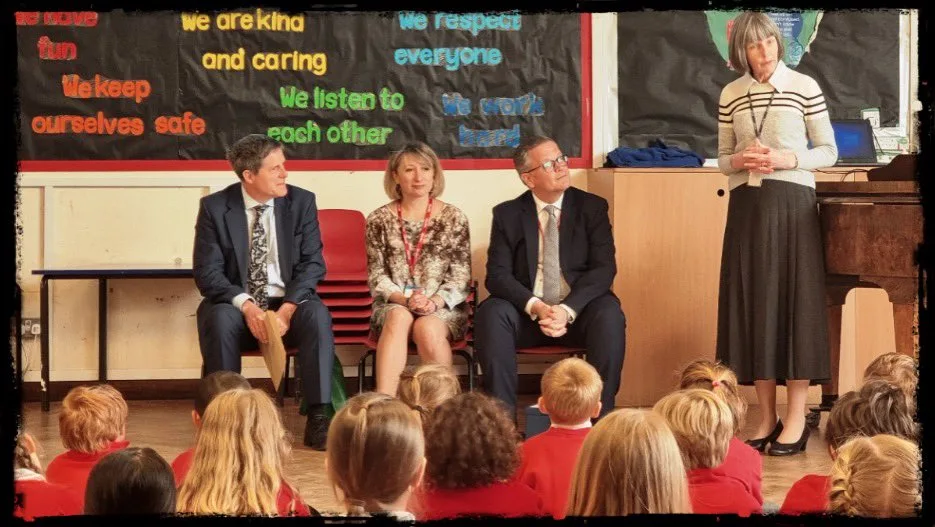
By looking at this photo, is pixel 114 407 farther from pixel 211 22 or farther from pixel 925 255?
pixel 211 22

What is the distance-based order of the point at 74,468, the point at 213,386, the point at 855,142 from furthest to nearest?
the point at 855,142, the point at 213,386, the point at 74,468

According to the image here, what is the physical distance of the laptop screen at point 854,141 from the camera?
20.0 feet

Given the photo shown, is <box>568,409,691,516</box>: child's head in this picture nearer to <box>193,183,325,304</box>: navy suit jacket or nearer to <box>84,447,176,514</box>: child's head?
<box>84,447,176,514</box>: child's head

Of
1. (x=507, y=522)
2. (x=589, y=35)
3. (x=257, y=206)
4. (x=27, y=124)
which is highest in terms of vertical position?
(x=589, y=35)

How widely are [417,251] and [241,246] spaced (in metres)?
0.71

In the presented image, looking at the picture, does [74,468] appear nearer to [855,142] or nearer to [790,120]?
[790,120]

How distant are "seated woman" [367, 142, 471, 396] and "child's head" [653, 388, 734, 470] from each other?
2.26m

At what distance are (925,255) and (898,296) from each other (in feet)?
0.68

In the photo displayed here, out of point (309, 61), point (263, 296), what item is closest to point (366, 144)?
point (309, 61)

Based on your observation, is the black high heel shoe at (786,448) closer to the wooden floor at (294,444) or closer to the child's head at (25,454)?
the wooden floor at (294,444)

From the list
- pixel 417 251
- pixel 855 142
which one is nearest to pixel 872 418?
pixel 417 251

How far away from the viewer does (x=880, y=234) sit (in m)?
4.32

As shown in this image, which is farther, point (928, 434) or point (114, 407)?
point (114, 407)

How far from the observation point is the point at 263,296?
16.3 ft
